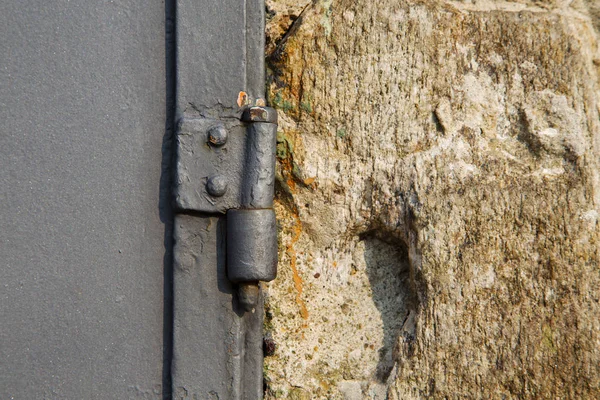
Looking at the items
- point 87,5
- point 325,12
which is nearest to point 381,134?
point 325,12

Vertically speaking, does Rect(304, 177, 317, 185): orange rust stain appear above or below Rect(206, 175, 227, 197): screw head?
above

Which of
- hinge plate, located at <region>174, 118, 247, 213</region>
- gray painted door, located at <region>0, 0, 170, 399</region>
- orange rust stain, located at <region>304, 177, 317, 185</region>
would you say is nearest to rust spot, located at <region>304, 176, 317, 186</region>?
orange rust stain, located at <region>304, 177, 317, 185</region>

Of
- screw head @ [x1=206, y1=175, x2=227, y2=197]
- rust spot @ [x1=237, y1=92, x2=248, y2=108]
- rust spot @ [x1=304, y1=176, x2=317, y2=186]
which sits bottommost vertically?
screw head @ [x1=206, y1=175, x2=227, y2=197]

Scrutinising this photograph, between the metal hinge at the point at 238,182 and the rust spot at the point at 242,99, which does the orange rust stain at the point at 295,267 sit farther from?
the rust spot at the point at 242,99

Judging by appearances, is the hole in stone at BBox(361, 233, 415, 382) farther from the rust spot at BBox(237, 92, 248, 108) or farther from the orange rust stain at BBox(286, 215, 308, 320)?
the rust spot at BBox(237, 92, 248, 108)

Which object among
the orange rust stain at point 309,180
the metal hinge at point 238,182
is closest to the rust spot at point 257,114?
the metal hinge at point 238,182

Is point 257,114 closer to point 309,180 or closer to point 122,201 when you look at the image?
point 309,180

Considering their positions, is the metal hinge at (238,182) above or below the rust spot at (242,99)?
below
